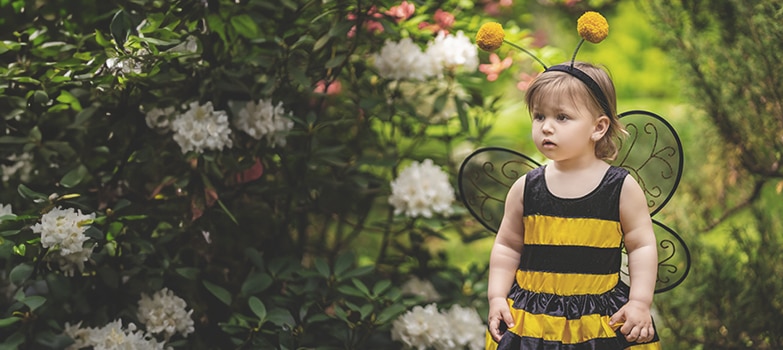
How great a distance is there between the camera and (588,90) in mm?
1584

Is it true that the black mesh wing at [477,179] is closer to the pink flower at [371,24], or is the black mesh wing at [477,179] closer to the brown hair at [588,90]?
the brown hair at [588,90]

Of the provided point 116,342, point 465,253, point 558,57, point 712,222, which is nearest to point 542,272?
point 116,342

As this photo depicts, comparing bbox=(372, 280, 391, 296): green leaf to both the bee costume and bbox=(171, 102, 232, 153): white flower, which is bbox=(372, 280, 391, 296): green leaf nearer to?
bbox=(171, 102, 232, 153): white flower

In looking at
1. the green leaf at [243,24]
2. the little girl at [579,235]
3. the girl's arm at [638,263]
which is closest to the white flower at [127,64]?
the green leaf at [243,24]

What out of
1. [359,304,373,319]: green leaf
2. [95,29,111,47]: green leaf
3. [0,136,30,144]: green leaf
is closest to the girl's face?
[359,304,373,319]: green leaf

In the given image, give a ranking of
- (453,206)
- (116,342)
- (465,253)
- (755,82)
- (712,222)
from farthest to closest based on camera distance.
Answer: (465,253) → (712,222) → (453,206) → (755,82) → (116,342)

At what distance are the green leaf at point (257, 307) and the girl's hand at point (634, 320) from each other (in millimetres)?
1006

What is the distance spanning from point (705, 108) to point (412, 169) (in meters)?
1.02

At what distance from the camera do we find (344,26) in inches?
90.3

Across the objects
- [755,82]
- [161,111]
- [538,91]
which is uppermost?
[538,91]

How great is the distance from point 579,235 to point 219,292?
1093 millimetres

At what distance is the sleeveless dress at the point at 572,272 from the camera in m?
1.60

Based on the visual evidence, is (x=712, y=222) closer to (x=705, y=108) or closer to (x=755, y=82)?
(x=705, y=108)

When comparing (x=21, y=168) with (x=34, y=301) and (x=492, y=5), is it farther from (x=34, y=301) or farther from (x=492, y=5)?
(x=492, y=5)
